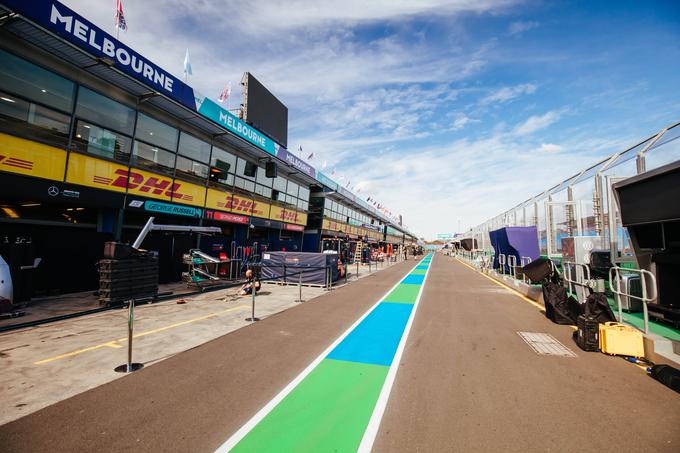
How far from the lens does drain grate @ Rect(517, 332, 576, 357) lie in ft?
18.9

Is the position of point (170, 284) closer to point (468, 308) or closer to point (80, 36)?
point (80, 36)

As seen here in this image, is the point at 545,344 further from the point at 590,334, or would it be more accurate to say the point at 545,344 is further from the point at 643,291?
the point at 643,291

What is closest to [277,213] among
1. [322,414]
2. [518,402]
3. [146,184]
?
[146,184]

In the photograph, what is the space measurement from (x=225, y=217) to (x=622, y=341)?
60.3 ft

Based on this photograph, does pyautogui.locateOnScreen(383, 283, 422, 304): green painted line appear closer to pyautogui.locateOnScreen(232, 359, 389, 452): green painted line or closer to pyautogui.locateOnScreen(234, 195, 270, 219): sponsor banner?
pyautogui.locateOnScreen(232, 359, 389, 452): green painted line

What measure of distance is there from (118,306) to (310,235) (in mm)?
22848

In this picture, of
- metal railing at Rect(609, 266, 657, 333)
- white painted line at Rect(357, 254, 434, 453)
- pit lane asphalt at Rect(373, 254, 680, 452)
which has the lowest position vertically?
white painted line at Rect(357, 254, 434, 453)

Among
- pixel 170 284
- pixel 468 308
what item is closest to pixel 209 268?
pixel 170 284

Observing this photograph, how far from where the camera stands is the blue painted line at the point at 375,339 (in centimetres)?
551

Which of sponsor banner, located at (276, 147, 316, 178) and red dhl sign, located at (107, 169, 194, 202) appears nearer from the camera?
red dhl sign, located at (107, 169, 194, 202)

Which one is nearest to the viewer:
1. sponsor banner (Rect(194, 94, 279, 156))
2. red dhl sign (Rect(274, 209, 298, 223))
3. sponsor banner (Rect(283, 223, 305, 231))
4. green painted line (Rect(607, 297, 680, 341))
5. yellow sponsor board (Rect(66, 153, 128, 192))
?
green painted line (Rect(607, 297, 680, 341))

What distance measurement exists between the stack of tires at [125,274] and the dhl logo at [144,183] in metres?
3.91

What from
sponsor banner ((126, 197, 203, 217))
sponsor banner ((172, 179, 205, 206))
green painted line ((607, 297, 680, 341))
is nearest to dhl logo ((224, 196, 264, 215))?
sponsor banner ((172, 179, 205, 206))

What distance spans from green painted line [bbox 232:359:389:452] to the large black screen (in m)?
20.7
